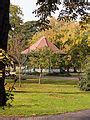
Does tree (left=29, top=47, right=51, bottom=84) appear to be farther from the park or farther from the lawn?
the lawn

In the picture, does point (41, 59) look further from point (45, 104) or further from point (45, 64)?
point (45, 104)

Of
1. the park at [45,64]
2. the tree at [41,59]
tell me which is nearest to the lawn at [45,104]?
the park at [45,64]

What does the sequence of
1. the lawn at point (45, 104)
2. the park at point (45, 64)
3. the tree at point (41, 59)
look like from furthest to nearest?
the tree at point (41, 59), the lawn at point (45, 104), the park at point (45, 64)

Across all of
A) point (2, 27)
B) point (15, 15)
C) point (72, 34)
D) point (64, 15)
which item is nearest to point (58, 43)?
point (72, 34)

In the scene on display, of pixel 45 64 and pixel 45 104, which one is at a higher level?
pixel 45 64

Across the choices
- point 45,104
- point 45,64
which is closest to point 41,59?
point 45,64

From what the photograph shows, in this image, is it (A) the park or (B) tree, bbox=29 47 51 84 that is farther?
(B) tree, bbox=29 47 51 84

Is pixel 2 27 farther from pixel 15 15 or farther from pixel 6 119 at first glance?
pixel 15 15

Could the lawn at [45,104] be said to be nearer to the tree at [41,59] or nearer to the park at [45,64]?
the park at [45,64]

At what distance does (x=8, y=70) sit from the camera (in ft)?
9.42

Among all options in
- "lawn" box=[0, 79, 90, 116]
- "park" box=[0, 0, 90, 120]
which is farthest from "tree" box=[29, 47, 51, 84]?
"lawn" box=[0, 79, 90, 116]

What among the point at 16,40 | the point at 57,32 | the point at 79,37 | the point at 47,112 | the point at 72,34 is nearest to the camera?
the point at 47,112

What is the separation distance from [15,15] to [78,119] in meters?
57.3

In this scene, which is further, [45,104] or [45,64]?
[45,64]
